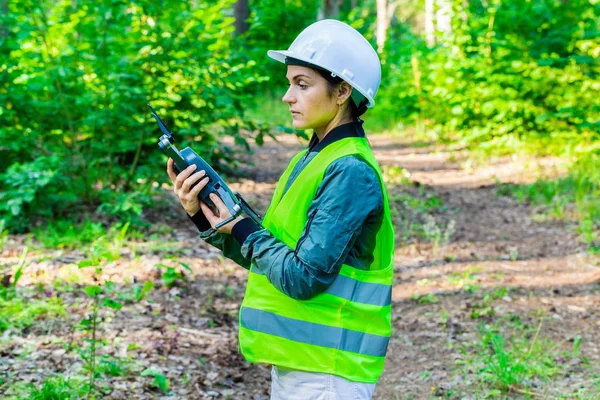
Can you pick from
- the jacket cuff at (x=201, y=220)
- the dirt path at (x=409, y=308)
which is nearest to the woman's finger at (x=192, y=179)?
the jacket cuff at (x=201, y=220)

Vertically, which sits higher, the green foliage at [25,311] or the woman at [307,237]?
the woman at [307,237]

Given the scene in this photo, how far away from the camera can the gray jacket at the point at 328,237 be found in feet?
6.35

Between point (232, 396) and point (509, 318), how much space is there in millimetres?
2225

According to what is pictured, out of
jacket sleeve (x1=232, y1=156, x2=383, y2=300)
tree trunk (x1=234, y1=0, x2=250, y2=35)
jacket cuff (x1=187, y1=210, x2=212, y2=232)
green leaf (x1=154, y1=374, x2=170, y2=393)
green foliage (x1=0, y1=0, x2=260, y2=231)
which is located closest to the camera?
jacket sleeve (x1=232, y1=156, x2=383, y2=300)

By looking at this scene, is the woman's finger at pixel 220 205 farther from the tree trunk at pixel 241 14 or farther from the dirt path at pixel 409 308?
the tree trunk at pixel 241 14

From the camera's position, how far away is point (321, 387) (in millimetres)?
2117

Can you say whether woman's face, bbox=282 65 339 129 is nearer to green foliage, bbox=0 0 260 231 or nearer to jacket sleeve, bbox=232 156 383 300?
jacket sleeve, bbox=232 156 383 300

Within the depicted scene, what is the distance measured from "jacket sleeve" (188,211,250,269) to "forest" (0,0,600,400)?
4.39 feet

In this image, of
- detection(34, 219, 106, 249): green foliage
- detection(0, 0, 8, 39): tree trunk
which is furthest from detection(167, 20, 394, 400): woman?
detection(0, 0, 8, 39): tree trunk

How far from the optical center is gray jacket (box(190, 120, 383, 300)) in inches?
76.2

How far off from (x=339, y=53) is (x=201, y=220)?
0.68 metres

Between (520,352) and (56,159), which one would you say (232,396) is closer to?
A: (520,352)

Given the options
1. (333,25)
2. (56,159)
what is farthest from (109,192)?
(333,25)

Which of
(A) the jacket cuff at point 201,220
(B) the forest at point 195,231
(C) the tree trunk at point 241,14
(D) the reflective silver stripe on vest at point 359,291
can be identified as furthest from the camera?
(C) the tree trunk at point 241,14
